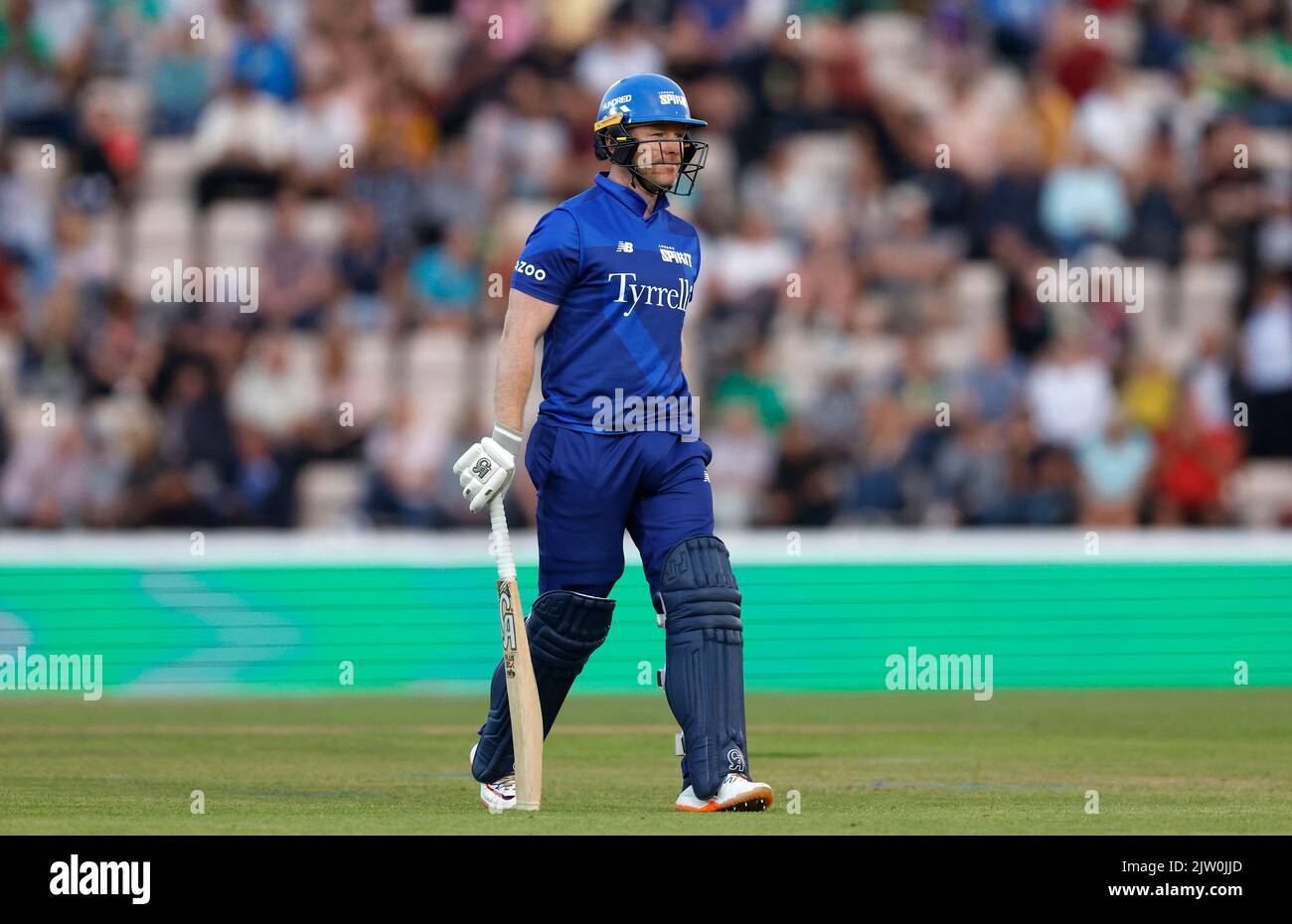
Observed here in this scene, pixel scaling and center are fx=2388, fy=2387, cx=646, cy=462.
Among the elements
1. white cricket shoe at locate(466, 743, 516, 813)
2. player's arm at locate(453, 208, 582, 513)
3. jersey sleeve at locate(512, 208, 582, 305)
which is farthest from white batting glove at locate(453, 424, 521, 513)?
white cricket shoe at locate(466, 743, 516, 813)

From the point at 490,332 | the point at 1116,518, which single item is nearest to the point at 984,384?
the point at 1116,518

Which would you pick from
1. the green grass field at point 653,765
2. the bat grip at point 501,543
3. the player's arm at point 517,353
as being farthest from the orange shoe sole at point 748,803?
the player's arm at point 517,353

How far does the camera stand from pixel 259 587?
15.7 meters

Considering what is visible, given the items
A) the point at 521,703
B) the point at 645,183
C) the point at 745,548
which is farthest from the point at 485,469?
the point at 745,548

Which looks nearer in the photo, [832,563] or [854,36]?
[832,563]

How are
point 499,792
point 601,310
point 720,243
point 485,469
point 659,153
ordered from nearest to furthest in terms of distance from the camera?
point 485,469 → point 601,310 → point 659,153 → point 499,792 → point 720,243

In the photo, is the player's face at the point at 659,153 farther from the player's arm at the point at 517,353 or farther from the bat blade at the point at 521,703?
the bat blade at the point at 521,703

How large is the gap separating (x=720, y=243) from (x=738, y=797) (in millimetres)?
11374

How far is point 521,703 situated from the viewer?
844cm

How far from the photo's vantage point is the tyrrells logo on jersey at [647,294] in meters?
8.43

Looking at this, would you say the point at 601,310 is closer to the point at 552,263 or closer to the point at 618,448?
the point at 552,263

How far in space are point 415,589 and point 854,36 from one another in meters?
7.61

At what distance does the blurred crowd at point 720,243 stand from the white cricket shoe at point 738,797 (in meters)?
8.87

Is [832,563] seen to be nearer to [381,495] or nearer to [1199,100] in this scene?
[381,495]
